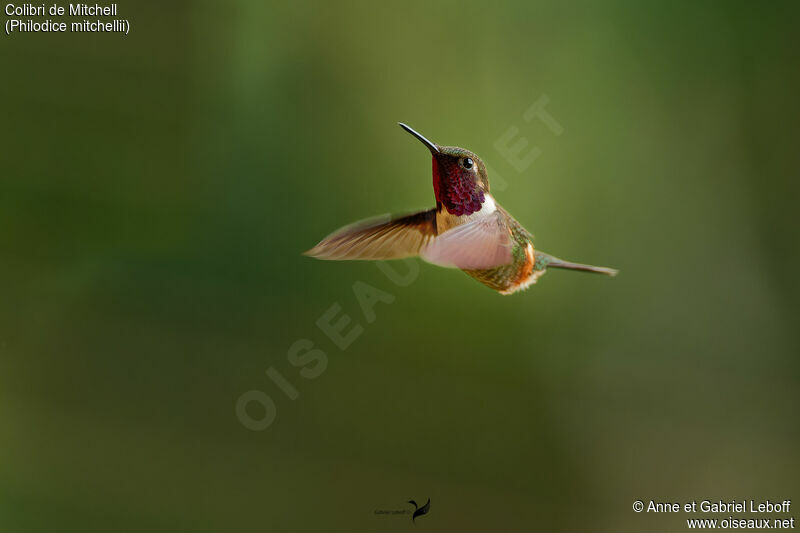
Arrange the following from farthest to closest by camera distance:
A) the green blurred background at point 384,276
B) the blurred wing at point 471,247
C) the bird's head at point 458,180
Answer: the green blurred background at point 384,276
the bird's head at point 458,180
the blurred wing at point 471,247

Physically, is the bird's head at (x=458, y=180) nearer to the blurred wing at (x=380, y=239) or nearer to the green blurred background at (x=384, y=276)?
the blurred wing at (x=380, y=239)

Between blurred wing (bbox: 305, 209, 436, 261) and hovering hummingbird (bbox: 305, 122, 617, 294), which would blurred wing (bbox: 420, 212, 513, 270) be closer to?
hovering hummingbird (bbox: 305, 122, 617, 294)

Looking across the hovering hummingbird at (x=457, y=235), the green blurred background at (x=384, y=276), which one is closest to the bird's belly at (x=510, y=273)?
the hovering hummingbird at (x=457, y=235)

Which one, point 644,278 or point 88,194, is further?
point 644,278

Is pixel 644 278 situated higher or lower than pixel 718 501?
higher

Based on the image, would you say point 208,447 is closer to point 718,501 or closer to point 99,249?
point 99,249

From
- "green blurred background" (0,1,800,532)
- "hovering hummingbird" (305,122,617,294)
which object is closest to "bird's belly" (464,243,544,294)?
"hovering hummingbird" (305,122,617,294)

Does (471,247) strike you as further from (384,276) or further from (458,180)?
(384,276)

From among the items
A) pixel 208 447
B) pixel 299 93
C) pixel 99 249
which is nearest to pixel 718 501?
pixel 208 447
